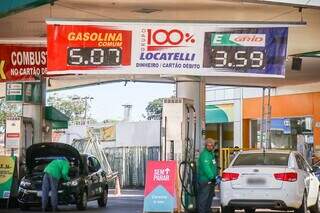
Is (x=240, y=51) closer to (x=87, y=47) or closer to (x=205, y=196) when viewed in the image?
(x=87, y=47)

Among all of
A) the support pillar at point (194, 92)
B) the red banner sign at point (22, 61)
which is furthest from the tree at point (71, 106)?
the red banner sign at point (22, 61)

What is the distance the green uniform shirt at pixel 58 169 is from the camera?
1895cm

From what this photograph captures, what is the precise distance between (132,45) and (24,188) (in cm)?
622

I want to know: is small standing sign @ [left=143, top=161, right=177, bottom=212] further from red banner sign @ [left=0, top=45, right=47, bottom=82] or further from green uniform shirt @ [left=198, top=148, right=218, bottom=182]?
red banner sign @ [left=0, top=45, right=47, bottom=82]

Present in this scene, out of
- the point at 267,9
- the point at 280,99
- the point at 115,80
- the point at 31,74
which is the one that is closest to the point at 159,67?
the point at 267,9

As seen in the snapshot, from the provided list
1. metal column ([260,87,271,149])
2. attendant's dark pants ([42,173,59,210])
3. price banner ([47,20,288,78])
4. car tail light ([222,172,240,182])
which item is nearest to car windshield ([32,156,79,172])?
attendant's dark pants ([42,173,59,210])

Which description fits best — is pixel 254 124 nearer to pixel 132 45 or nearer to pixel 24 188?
pixel 24 188

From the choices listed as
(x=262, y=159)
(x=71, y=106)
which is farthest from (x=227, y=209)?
(x=71, y=106)

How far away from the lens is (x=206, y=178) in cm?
1656

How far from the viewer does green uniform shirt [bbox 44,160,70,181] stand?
19.0 m

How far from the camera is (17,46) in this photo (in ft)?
64.9

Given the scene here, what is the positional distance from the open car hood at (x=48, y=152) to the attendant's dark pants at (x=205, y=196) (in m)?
5.01

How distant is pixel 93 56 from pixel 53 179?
4.59m

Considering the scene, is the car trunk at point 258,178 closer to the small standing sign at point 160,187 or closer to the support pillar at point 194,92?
the small standing sign at point 160,187
